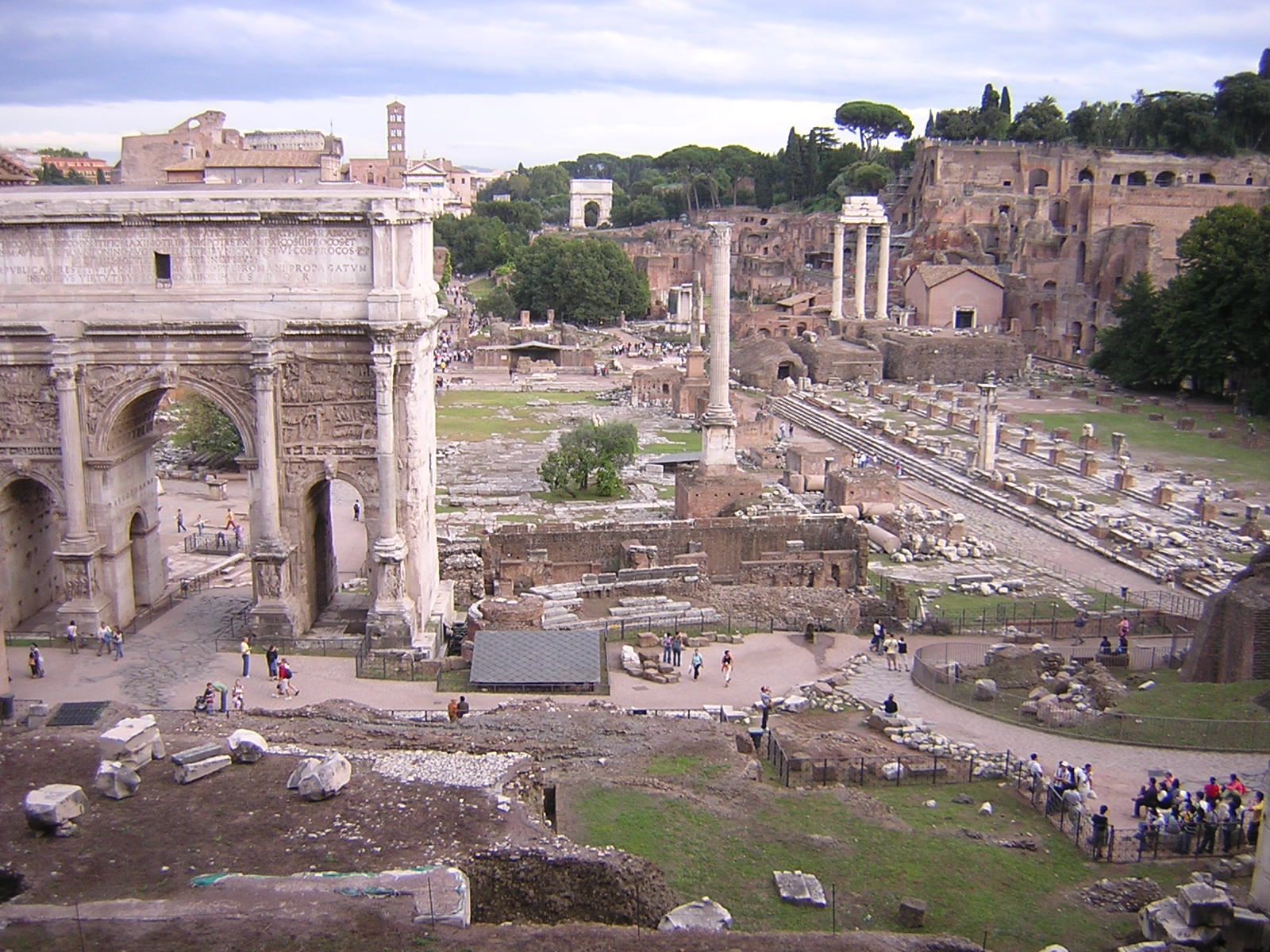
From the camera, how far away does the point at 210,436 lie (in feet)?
134

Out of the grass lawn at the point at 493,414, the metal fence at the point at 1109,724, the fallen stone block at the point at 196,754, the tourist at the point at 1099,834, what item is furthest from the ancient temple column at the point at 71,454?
the grass lawn at the point at 493,414

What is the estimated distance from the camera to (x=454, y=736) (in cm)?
1612

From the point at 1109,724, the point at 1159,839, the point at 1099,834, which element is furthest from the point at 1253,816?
the point at 1109,724

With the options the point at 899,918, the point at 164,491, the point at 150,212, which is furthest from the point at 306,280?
the point at 164,491

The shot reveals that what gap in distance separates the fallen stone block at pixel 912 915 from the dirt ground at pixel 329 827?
3.83 ft

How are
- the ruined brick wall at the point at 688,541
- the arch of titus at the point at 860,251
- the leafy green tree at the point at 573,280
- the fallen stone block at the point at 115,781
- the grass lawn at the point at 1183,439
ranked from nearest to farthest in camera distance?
the fallen stone block at the point at 115,781 → the ruined brick wall at the point at 688,541 → the grass lawn at the point at 1183,439 → the arch of titus at the point at 860,251 → the leafy green tree at the point at 573,280

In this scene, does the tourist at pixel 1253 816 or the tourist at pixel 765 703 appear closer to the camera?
the tourist at pixel 1253 816

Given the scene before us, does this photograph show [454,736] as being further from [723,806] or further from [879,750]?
[879,750]

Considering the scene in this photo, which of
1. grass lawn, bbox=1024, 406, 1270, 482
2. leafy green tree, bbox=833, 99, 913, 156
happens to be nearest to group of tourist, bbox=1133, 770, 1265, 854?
grass lawn, bbox=1024, 406, 1270, 482

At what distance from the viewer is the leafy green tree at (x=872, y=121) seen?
120250 millimetres

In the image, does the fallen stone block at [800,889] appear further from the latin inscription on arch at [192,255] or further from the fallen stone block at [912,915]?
the latin inscription on arch at [192,255]

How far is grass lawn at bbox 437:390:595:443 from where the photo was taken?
163ft

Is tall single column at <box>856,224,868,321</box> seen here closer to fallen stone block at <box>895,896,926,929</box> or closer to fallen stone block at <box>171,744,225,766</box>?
fallen stone block at <box>171,744,225,766</box>

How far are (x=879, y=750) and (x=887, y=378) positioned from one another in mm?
51384
